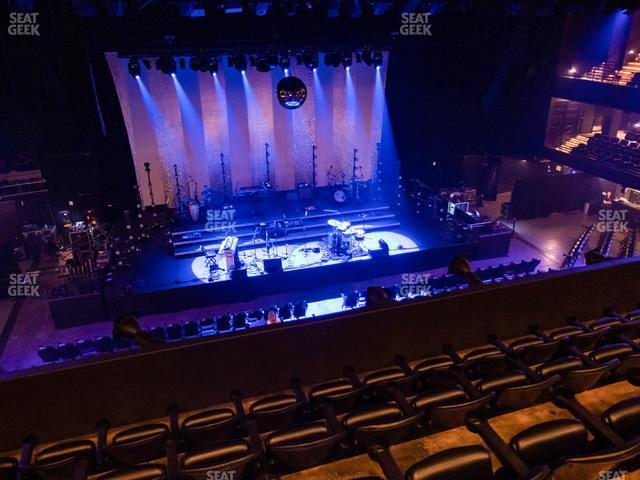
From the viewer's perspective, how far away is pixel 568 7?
1027cm

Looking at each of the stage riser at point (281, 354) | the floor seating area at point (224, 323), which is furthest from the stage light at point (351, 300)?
the stage riser at point (281, 354)

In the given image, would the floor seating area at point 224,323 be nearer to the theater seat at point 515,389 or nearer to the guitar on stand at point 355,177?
the theater seat at point 515,389

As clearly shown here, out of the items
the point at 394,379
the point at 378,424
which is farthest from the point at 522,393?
the point at 378,424

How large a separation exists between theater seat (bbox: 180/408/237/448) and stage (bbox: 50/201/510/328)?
6694 millimetres

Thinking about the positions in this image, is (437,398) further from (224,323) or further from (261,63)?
(261,63)

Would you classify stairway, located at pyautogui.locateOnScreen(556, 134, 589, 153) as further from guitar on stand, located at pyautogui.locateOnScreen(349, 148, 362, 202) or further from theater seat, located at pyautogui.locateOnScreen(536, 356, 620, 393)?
theater seat, located at pyautogui.locateOnScreen(536, 356, 620, 393)

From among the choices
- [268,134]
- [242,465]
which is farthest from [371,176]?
[242,465]

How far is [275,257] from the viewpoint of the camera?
38.1 ft

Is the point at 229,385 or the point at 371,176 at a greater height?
the point at 229,385

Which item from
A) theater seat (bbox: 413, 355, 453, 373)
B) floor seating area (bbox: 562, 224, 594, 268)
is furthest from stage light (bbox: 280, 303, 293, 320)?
floor seating area (bbox: 562, 224, 594, 268)

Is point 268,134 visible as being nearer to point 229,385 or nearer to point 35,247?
point 35,247

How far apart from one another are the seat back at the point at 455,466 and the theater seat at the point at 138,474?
1.57 metres

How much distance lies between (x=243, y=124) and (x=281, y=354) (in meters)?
11.5

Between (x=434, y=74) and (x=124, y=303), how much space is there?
10.7m
